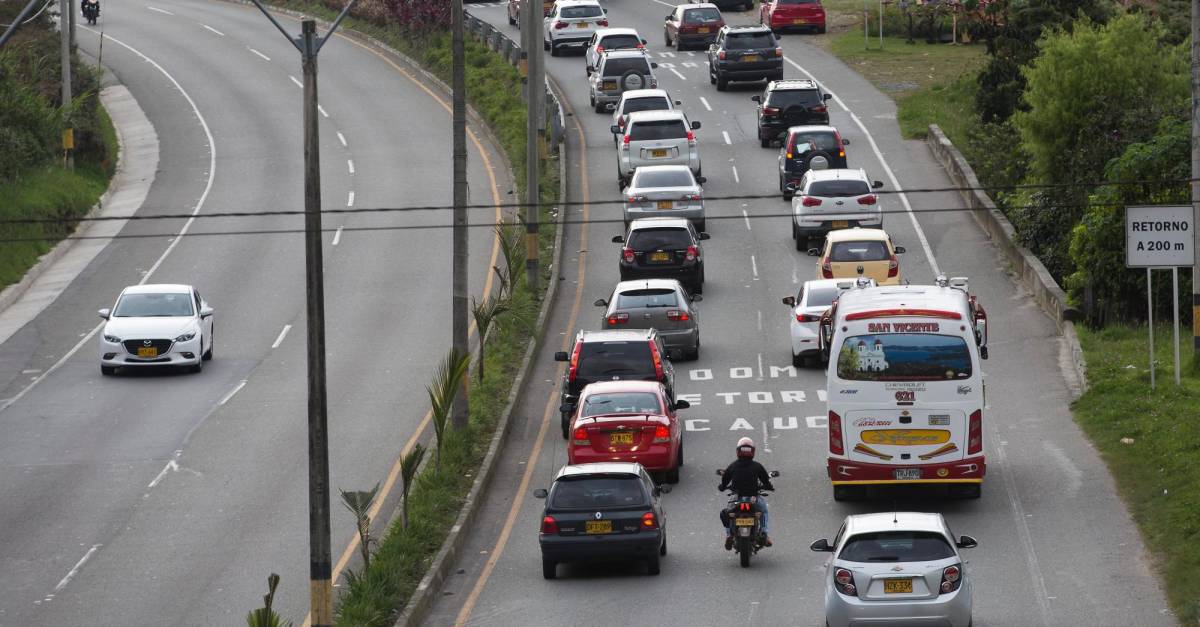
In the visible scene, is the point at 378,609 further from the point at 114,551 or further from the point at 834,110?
the point at 834,110

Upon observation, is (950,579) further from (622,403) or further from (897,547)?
(622,403)

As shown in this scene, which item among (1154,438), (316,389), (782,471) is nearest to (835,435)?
(782,471)

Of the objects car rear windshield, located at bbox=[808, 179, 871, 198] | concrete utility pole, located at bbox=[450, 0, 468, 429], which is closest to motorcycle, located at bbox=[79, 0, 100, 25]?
car rear windshield, located at bbox=[808, 179, 871, 198]

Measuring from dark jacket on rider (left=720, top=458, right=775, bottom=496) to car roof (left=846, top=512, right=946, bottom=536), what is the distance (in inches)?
140

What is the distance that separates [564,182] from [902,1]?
89.9 feet

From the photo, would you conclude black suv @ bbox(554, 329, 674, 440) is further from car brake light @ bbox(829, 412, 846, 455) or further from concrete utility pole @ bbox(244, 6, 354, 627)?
concrete utility pole @ bbox(244, 6, 354, 627)

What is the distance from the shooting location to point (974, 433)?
78.9 feet

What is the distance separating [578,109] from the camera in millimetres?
61031

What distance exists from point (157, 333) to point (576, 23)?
39437 mm

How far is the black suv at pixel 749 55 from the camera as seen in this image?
6109cm

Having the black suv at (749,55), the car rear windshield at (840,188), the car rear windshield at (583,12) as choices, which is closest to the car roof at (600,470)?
the car rear windshield at (840,188)

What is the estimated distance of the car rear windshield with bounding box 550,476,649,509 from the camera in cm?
2198

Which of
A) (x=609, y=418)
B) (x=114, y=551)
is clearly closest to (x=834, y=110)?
(x=609, y=418)

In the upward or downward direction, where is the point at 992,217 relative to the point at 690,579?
upward
